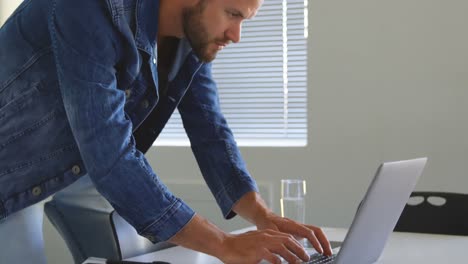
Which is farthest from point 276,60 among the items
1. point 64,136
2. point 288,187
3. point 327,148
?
point 64,136

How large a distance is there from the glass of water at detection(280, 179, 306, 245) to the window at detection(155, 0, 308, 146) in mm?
1509

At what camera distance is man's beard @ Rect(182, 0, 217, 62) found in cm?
174

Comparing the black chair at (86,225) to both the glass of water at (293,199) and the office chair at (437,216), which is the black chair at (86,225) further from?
the office chair at (437,216)

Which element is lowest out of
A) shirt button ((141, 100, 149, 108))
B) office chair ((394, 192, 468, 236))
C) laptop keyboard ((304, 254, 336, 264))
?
office chair ((394, 192, 468, 236))

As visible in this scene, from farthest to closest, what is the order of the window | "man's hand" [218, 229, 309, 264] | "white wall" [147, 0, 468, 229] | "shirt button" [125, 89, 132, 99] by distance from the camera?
the window, "white wall" [147, 0, 468, 229], "shirt button" [125, 89, 132, 99], "man's hand" [218, 229, 309, 264]

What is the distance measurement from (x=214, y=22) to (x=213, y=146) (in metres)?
0.42

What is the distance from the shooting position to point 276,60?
141 inches

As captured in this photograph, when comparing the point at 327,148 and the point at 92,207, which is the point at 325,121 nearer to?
the point at 327,148

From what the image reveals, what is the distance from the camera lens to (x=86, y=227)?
199 centimetres

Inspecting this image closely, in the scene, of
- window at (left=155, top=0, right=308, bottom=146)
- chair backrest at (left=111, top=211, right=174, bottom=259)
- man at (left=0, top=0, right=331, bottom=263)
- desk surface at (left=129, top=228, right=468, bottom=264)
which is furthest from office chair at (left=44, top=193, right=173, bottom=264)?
window at (left=155, top=0, right=308, bottom=146)

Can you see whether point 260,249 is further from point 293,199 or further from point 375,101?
point 375,101

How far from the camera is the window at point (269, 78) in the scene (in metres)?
3.53

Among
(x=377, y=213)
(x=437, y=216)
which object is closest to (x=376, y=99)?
(x=437, y=216)

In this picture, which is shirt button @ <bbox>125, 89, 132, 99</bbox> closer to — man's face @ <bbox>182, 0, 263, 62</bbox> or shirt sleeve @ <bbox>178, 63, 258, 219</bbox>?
man's face @ <bbox>182, 0, 263, 62</bbox>
